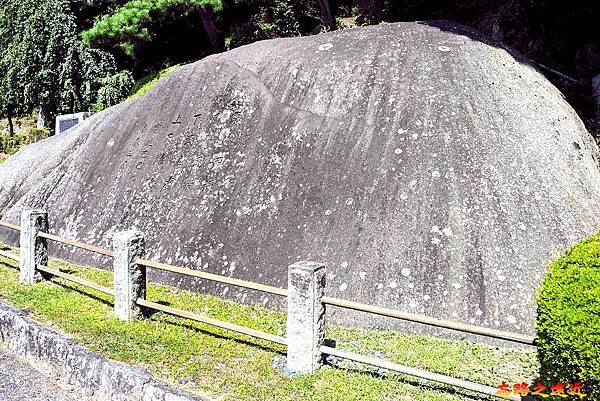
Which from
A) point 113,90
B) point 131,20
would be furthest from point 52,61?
point 131,20

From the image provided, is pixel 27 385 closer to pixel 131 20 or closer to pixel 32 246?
pixel 32 246

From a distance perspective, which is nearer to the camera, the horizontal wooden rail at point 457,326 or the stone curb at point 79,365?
the horizontal wooden rail at point 457,326

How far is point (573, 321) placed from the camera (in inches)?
154

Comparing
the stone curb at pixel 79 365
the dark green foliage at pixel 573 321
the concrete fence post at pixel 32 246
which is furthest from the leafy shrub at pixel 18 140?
the dark green foliage at pixel 573 321

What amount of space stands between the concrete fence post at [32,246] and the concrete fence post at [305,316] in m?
5.09

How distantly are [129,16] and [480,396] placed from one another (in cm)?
2090

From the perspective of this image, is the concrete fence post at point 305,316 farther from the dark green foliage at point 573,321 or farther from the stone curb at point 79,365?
the dark green foliage at point 573,321

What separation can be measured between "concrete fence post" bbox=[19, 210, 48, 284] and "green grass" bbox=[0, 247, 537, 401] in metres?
0.79

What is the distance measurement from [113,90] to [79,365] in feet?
67.5

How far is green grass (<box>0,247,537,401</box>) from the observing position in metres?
5.17

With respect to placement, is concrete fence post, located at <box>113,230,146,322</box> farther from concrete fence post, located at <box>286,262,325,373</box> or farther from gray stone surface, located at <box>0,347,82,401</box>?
concrete fence post, located at <box>286,262,325,373</box>

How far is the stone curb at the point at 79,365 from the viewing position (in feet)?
17.2

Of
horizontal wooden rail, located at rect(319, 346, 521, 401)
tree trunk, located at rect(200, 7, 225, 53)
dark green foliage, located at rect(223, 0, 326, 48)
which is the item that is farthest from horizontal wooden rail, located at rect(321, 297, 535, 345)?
tree trunk, located at rect(200, 7, 225, 53)

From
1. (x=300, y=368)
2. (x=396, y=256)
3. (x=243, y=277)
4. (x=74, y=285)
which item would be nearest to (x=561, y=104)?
(x=396, y=256)
